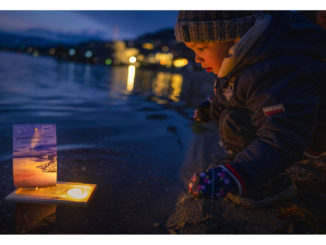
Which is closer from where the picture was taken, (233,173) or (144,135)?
(233,173)

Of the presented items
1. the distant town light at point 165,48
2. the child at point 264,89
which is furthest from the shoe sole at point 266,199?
the distant town light at point 165,48

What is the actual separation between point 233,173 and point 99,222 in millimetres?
705

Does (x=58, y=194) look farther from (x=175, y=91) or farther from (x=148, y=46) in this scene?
(x=148, y=46)

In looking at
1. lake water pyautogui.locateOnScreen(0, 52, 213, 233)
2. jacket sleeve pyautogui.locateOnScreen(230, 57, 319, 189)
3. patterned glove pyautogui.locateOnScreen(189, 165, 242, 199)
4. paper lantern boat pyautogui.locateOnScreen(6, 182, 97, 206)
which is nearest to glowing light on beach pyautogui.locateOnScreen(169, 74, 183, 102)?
lake water pyautogui.locateOnScreen(0, 52, 213, 233)

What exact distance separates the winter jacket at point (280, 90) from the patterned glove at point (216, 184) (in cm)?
4

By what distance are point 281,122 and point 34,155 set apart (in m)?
1.27

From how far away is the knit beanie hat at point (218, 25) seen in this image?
3.51ft

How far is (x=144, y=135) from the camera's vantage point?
2.56m

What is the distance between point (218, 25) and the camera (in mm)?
1083

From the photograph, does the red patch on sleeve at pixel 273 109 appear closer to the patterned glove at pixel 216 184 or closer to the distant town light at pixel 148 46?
the patterned glove at pixel 216 184

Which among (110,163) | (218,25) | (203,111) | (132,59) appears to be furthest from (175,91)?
(132,59)
